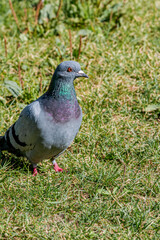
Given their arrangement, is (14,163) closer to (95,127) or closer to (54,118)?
(54,118)

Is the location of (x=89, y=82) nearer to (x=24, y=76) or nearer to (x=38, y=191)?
(x=24, y=76)

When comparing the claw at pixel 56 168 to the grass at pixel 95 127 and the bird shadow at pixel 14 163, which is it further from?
the bird shadow at pixel 14 163

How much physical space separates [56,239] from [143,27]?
13.6ft

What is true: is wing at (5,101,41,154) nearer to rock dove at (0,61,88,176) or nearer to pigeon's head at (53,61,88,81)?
rock dove at (0,61,88,176)

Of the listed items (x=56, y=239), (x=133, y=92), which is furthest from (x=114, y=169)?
(x=133, y=92)

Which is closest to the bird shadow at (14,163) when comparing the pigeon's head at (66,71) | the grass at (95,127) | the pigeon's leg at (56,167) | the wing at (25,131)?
the grass at (95,127)

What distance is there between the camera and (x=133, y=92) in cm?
457

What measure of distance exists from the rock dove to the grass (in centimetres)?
41

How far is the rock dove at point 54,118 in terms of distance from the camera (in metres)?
3.13

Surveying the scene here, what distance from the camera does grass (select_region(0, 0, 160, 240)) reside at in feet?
9.90

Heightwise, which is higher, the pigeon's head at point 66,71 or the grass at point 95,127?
the pigeon's head at point 66,71

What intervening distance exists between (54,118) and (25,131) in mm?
382

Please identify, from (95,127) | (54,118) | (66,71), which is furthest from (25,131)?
(95,127)

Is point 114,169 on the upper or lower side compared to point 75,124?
lower
